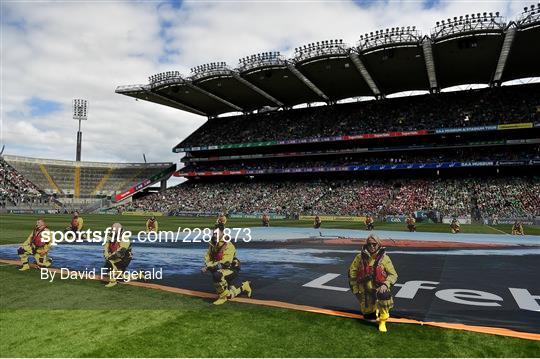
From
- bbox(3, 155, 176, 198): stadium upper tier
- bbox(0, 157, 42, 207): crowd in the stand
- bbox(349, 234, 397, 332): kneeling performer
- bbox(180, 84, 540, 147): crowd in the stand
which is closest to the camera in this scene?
bbox(349, 234, 397, 332): kneeling performer

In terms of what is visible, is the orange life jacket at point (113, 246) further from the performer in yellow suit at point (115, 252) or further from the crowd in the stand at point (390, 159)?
the crowd in the stand at point (390, 159)

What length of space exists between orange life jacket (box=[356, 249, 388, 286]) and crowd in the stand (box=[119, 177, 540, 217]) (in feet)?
136

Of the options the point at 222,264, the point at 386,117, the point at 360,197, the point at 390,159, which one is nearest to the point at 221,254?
the point at 222,264

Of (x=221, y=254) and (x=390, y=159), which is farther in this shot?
(x=390, y=159)

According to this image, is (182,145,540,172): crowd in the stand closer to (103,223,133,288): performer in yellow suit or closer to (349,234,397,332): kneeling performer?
(349,234,397,332): kneeling performer

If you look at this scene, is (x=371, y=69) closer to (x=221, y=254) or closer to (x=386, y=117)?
(x=386, y=117)

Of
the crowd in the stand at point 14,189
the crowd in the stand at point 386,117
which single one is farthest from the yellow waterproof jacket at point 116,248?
the crowd in the stand at point 14,189

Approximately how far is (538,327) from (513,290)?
317 cm

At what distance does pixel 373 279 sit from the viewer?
702 cm

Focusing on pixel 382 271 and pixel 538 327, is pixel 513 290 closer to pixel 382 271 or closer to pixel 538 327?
pixel 538 327

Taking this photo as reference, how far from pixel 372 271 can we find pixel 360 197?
49.4 metres

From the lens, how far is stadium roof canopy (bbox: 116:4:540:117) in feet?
141

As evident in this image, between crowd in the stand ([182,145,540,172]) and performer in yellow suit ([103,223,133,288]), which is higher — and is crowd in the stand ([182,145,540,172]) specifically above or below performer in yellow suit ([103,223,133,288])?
above

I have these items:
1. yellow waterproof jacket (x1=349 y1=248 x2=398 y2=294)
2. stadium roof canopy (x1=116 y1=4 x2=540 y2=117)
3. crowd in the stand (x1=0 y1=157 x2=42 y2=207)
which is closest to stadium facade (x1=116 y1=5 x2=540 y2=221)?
stadium roof canopy (x1=116 y1=4 x2=540 y2=117)
